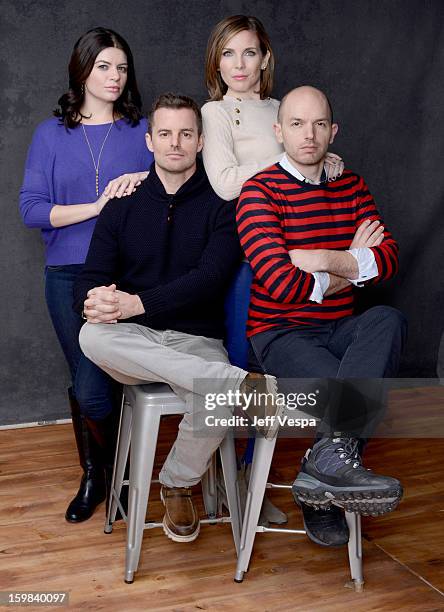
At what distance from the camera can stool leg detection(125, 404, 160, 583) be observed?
2176 millimetres

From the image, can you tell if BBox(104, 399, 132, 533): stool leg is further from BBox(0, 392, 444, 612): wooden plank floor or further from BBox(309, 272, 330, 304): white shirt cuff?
BBox(309, 272, 330, 304): white shirt cuff

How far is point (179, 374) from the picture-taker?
215cm

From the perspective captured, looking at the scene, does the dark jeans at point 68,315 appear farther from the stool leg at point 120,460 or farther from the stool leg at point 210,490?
the stool leg at point 210,490

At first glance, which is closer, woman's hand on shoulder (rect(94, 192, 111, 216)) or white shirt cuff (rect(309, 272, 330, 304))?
white shirt cuff (rect(309, 272, 330, 304))

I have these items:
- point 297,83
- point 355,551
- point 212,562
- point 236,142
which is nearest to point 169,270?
point 236,142

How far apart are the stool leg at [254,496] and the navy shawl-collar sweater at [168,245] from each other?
1.42 feet

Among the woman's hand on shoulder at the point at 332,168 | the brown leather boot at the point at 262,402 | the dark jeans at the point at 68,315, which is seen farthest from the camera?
the dark jeans at the point at 68,315

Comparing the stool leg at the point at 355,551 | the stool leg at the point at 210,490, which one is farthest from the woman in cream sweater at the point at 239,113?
the stool leg at the point at 355,551

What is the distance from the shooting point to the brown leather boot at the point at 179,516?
2.35m

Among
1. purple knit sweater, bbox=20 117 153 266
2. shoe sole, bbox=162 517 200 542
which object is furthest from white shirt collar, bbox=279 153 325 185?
shoe sole, bbox=162 517 200 542

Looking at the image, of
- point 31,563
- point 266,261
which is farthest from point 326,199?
point 31,563

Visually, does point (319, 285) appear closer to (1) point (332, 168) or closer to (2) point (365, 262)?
(2) point (365, 262)

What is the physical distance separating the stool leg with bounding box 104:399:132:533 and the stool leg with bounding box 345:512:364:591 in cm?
67

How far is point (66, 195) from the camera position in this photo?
107 inches
